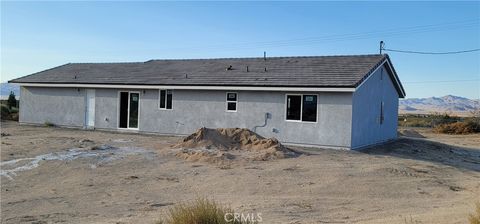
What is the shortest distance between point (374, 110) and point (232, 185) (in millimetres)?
11905

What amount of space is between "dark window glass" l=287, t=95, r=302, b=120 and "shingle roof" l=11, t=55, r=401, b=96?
70 cm

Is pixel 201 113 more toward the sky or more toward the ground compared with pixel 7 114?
more toward the sky

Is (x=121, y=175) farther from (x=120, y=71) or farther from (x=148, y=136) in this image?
(x=120, y=71)

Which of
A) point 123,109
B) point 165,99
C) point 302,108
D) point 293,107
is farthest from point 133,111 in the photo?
point 302,108

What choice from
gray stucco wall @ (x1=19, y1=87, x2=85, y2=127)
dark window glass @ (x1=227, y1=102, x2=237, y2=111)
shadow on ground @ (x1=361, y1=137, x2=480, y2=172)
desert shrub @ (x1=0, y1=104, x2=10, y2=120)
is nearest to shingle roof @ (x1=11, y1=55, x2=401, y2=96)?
gray stucco wall @ (x1=19, y1=87, x2=85, y2=127)

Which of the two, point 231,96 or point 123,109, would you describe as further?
point 123,109

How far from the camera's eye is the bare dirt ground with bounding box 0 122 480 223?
32.9 feet

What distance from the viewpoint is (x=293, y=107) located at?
68.5 ft

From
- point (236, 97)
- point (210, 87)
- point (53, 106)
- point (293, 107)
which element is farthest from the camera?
point (53, 106)

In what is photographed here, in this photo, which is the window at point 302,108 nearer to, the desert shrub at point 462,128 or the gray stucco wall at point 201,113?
the gray stucco wall at point 201,113

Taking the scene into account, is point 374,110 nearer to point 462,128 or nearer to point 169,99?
point 169,99

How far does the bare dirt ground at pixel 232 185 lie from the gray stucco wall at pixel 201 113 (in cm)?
131

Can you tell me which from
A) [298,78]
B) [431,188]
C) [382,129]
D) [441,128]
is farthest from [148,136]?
[441,128]

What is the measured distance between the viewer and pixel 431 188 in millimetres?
12750
